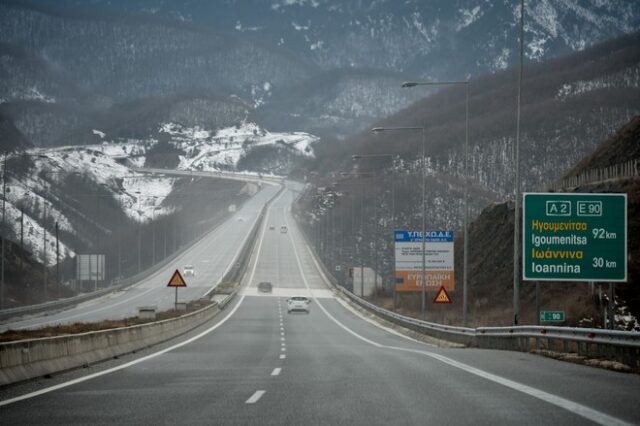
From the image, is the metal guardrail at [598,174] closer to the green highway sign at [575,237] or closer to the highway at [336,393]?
the green highway sign at [575,237]

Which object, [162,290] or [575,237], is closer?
[575,237]

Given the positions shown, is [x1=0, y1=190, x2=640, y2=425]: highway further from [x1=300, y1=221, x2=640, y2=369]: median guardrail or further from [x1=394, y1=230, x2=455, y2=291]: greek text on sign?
[x1=394, y1=230, x2=455, y2=291]: greek text on sign

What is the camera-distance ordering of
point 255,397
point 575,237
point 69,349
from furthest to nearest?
point 575,237 < point 69,349 < point 255,397

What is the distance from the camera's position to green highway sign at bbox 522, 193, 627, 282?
32375mm

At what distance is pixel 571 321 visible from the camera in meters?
46.2

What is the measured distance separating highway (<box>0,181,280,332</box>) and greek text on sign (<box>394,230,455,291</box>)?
20.8 m

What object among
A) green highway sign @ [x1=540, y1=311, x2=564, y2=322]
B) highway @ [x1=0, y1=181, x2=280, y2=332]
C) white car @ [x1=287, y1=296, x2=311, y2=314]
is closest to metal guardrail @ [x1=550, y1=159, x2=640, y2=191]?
white car @ [x1=287, y1=296, x2=311, y2=314]

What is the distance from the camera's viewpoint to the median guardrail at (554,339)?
74.4 ft

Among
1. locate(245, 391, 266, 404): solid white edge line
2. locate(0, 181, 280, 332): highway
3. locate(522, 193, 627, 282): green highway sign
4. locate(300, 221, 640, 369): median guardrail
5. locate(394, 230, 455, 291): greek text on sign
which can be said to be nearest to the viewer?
locate(245, 391, 266, 404): solid white edge line

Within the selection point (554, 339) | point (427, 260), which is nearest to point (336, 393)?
point (554, 339)

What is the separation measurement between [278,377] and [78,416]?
739 centimetres

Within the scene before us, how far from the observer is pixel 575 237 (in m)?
32.9

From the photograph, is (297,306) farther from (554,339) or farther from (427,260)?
(554,339)

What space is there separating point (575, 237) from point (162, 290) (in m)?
91.8
